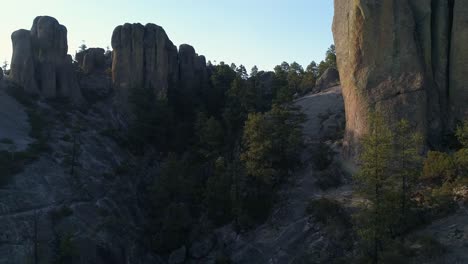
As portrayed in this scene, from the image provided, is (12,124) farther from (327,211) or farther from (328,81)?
(328,81)

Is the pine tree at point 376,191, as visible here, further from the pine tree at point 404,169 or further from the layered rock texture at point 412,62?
the layered rock texture at point 412,62

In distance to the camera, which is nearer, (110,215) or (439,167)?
(439,167)

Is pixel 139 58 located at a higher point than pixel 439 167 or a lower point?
higher

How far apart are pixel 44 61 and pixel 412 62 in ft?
160

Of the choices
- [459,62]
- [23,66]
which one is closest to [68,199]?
[23,66]

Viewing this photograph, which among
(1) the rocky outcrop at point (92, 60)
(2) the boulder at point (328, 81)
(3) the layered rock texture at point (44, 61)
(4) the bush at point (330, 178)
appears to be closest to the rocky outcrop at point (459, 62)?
(4) the bush at point (330, 178)

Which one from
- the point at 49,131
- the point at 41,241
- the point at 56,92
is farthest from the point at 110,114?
the point at 41,241

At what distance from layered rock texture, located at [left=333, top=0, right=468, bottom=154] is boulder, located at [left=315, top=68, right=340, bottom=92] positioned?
3327cm

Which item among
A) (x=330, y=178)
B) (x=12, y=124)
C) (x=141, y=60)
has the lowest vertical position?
(x=330, y=178)

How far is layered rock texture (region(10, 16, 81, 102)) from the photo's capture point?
6625 cm

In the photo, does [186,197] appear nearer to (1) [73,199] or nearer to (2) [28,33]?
(1) [73,199]

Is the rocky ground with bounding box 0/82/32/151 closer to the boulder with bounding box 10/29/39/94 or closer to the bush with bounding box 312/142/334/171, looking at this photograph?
the boulder with bounding box 10/29/39/94

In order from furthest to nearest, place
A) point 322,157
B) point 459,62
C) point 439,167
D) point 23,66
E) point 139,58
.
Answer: point 139,58 → point 23,66 → point 322,157 → point 459,62 → point 439,167

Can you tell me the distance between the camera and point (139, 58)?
2911 inches
